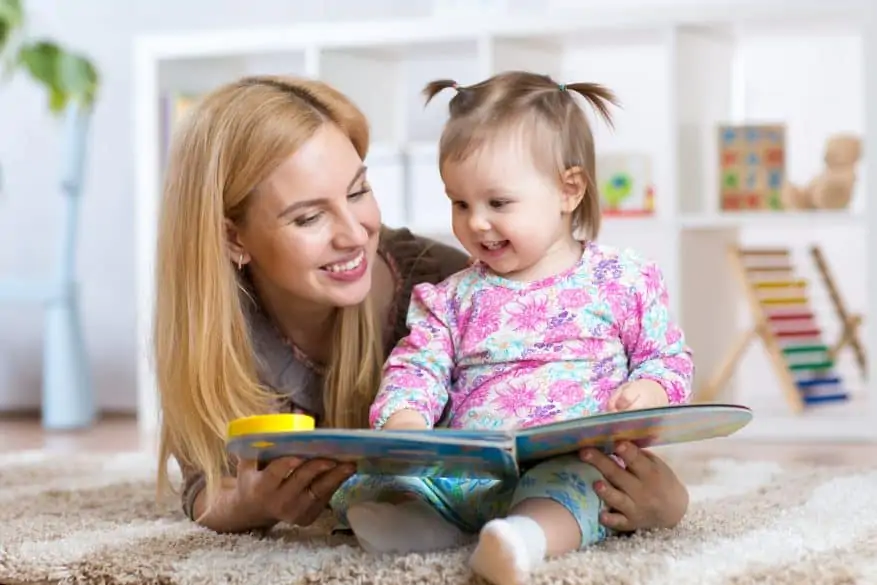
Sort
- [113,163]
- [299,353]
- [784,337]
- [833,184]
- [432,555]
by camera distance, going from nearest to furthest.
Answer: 1. [432,555]
2. [299,353]
3. [833,184]
4. [784,337]
5. [113,163]

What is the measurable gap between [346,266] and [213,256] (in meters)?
0.15

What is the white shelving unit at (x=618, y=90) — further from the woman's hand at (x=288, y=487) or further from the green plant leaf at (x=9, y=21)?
the woman's hand at (x=288, y=487)

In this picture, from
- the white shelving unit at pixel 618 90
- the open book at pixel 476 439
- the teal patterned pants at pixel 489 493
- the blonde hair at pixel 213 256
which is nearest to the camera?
the open book at pixel 476 439

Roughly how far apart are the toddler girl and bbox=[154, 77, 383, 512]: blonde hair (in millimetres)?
167

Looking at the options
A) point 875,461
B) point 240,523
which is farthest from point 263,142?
point 875,461

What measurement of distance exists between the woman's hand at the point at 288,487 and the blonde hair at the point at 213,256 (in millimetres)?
82

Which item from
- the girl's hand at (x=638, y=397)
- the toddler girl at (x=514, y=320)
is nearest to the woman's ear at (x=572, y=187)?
the toddler girl at (x=514, y=320)

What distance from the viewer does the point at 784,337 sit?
3.25 meters

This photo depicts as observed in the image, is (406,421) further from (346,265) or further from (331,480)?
(346,265)

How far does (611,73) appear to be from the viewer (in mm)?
3711

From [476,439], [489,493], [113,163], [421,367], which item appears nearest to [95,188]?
[113,163]

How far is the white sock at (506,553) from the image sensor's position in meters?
1.16

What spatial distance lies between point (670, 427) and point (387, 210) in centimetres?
212

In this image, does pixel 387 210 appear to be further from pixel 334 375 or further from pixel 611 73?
pixel 334 375
